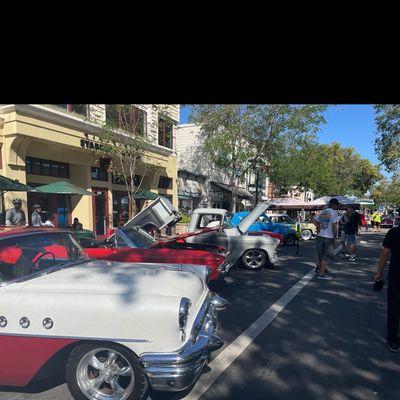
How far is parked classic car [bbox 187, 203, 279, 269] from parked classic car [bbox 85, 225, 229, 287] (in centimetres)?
187

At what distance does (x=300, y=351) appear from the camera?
3.77m

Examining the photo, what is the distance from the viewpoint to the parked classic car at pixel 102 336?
2.55 m

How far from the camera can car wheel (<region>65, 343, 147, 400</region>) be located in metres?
2.61

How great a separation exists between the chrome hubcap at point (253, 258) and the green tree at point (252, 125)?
10266 millimetres

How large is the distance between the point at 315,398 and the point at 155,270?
1932 millimetres

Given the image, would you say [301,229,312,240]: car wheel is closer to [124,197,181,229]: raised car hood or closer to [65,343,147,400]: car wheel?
[124,197,181,229]: raised car hood

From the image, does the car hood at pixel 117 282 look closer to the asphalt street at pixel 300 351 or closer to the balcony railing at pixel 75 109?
the asphalt street at pixel 300 351

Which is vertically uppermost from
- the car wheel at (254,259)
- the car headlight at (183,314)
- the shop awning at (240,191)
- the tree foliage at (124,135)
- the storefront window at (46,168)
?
the tree foliage at (124,135)

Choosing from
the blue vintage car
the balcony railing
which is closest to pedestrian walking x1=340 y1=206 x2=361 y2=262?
the blue vintage car

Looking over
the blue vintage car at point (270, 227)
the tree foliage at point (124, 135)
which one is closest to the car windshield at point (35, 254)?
the tree foliage at point (124, 135)

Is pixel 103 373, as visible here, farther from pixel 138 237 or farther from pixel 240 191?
pixel 240 191
